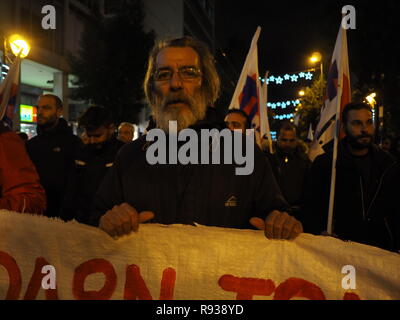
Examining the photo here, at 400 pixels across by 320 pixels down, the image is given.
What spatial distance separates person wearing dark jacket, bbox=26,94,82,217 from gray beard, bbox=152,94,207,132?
8.08 ft

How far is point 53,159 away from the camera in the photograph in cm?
427

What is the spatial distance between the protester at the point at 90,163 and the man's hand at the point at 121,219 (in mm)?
1928

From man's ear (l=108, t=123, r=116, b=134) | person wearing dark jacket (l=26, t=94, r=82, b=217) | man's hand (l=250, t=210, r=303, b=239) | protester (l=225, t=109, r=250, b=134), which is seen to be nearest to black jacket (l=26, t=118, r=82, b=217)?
person wearing dark jacket (l=26, t=94, r=82, b=217)

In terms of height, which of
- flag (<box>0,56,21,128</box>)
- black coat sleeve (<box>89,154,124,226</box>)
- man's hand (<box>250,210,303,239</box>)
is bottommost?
man's hand (<box>250,210,303,239</box>)

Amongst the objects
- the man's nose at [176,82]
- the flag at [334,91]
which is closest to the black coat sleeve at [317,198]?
the flag at [334,91]

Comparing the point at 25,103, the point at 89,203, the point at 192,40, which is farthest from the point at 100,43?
the point at 192,40

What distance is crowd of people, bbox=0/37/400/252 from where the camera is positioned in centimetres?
191

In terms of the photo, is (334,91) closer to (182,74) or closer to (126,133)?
(182,74)

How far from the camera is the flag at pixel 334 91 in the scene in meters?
3.81

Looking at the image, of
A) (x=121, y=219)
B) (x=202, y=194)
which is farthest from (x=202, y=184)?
(x=121, y=219)

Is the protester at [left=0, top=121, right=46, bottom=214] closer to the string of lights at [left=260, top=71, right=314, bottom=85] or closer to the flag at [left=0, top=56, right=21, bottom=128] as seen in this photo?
the flag at [left=0, top=56, right=21, bottom=128]

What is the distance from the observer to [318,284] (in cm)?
179

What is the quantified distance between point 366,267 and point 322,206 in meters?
1.47
